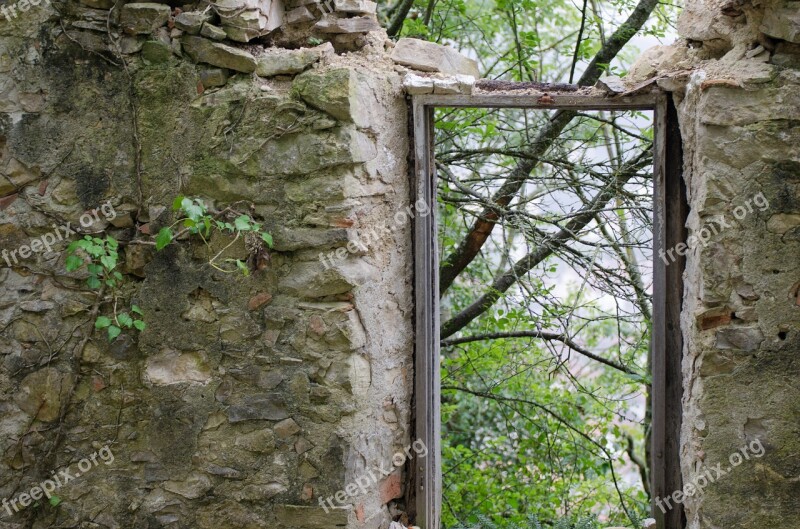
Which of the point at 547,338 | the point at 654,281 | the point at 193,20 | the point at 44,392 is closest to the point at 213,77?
the point at 193,20

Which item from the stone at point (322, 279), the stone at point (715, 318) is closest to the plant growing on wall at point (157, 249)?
the stone at point (322, 279)

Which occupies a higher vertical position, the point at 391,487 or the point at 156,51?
the point at 156,51

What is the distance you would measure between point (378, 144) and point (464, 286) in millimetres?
3396

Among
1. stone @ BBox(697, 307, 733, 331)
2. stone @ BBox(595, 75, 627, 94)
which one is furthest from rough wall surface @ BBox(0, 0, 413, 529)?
stone @ BBox(697, 307, 733, 331)

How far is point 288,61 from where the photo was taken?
8.95ft

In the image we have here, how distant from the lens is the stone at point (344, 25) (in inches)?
112

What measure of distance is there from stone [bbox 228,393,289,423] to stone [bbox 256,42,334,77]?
3.86 feet

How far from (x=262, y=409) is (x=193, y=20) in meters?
1.43

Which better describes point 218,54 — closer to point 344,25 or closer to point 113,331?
point 344,25

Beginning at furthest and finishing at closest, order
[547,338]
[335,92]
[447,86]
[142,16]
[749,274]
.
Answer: [547,338] → [447,86] → [142,16] → [335,92] → [749,274]

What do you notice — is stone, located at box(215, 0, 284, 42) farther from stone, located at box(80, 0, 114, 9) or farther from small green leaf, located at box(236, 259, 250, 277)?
small green leaf, located at box(236, 259, 250, 277)

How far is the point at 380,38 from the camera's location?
296 cm

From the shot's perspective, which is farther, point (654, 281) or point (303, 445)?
point (654, 281)

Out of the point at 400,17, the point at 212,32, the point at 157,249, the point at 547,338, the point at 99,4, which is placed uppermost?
the point at 400,17
